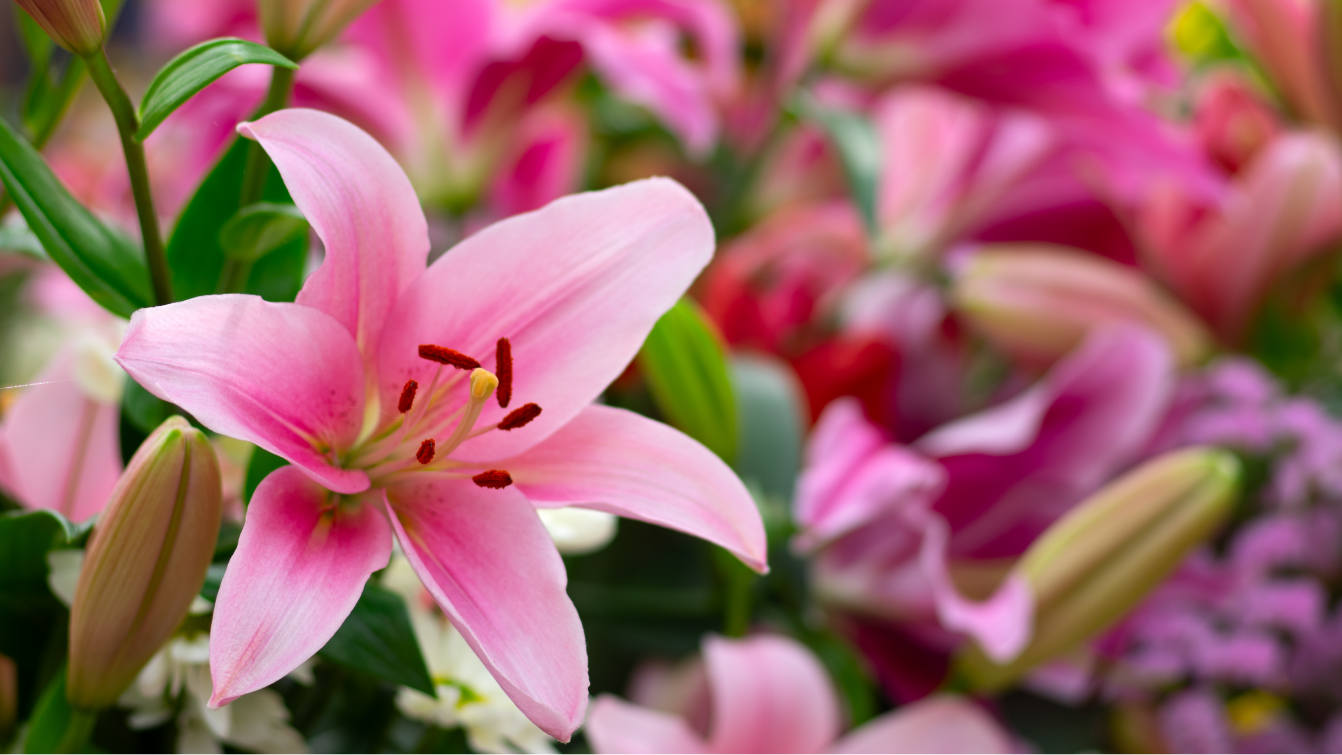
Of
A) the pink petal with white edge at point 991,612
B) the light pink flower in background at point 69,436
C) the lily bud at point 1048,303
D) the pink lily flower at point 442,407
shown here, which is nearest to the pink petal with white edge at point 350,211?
the pink lily flower at point 442,407

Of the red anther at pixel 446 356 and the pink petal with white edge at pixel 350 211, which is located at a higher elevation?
the pink petal with white edge at pixel 350 211

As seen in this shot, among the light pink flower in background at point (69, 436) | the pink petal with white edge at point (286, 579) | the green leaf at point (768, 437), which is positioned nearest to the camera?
the pink petal with white edge at point (286, 579)

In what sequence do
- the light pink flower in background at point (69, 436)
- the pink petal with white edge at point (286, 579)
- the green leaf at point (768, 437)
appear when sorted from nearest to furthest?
the pink petal with white edge at point (286, 579), the light pink flower in background at point (69, 436), the green leaf at point (768, 437)

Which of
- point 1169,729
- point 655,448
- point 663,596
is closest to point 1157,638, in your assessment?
point 1169,729

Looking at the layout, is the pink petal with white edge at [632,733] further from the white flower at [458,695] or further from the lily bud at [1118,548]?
the lily bud at [1118,548]

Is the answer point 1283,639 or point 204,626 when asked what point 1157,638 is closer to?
point 1283,639

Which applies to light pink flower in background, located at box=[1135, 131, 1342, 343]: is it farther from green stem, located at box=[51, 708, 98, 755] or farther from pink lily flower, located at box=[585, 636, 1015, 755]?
green stem, located at box=[51, 708, 98, 755]
